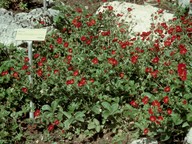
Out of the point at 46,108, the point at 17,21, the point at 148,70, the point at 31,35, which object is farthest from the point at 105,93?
the point at 17,21

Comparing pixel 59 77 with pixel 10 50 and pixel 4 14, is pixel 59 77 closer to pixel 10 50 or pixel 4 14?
pixel 10 50

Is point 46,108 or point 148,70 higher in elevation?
point 148,70

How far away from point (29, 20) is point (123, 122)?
305 centimetres

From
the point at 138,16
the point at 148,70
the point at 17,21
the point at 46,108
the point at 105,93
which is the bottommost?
the point at 46,108

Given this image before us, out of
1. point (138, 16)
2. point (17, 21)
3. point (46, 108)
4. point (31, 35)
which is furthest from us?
point (138, 16)

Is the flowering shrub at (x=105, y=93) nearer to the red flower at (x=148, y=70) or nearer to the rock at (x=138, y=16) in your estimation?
the red flower at (x=148, y=70)

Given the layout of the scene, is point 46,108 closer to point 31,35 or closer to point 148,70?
point 31,35

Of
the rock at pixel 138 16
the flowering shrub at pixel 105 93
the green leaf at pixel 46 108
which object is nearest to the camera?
the flowering shrub at pixel 105 93

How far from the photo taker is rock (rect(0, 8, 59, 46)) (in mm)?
6164

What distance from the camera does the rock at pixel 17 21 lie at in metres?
6.16

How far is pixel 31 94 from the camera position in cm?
475

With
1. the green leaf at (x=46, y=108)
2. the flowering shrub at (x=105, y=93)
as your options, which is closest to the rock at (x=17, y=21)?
the flowering shrub at (x=105, y=93)

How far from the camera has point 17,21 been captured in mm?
6527

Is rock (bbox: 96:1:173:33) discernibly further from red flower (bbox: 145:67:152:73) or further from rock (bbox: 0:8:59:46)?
red flower (bbox: 145:67:152:73)
